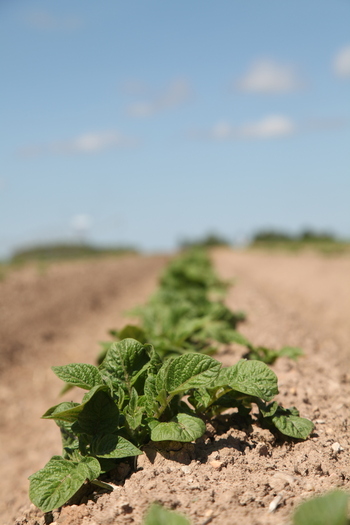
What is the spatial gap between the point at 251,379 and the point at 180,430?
19.0 inches

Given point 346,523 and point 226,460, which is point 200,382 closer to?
point 226,460

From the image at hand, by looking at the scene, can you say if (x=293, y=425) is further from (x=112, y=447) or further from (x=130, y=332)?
(x=130, y=332)

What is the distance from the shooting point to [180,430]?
2539 mm

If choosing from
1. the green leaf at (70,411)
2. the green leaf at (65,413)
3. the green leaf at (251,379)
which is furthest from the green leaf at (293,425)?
the green leaf at (65,413)

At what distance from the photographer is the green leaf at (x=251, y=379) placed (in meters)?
2.68

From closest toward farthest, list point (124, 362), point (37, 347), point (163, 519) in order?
point (163, 519) → point (124, 362) → point (37, 347)

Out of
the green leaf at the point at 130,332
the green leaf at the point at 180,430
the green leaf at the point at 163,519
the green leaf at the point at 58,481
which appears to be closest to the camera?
the green leaf at the point at 163,519

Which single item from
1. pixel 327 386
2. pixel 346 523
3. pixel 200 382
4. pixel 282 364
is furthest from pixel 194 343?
pixel 346 523

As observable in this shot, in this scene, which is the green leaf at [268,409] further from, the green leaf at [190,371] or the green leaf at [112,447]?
the green leaf at [112,447]

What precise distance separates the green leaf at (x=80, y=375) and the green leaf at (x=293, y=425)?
3.24ft

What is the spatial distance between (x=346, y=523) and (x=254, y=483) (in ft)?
2.66

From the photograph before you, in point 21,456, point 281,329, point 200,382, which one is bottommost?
point 21,456

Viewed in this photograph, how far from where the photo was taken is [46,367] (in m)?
7.39

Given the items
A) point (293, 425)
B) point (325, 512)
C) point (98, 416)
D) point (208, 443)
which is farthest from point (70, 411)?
point (325, 512)
